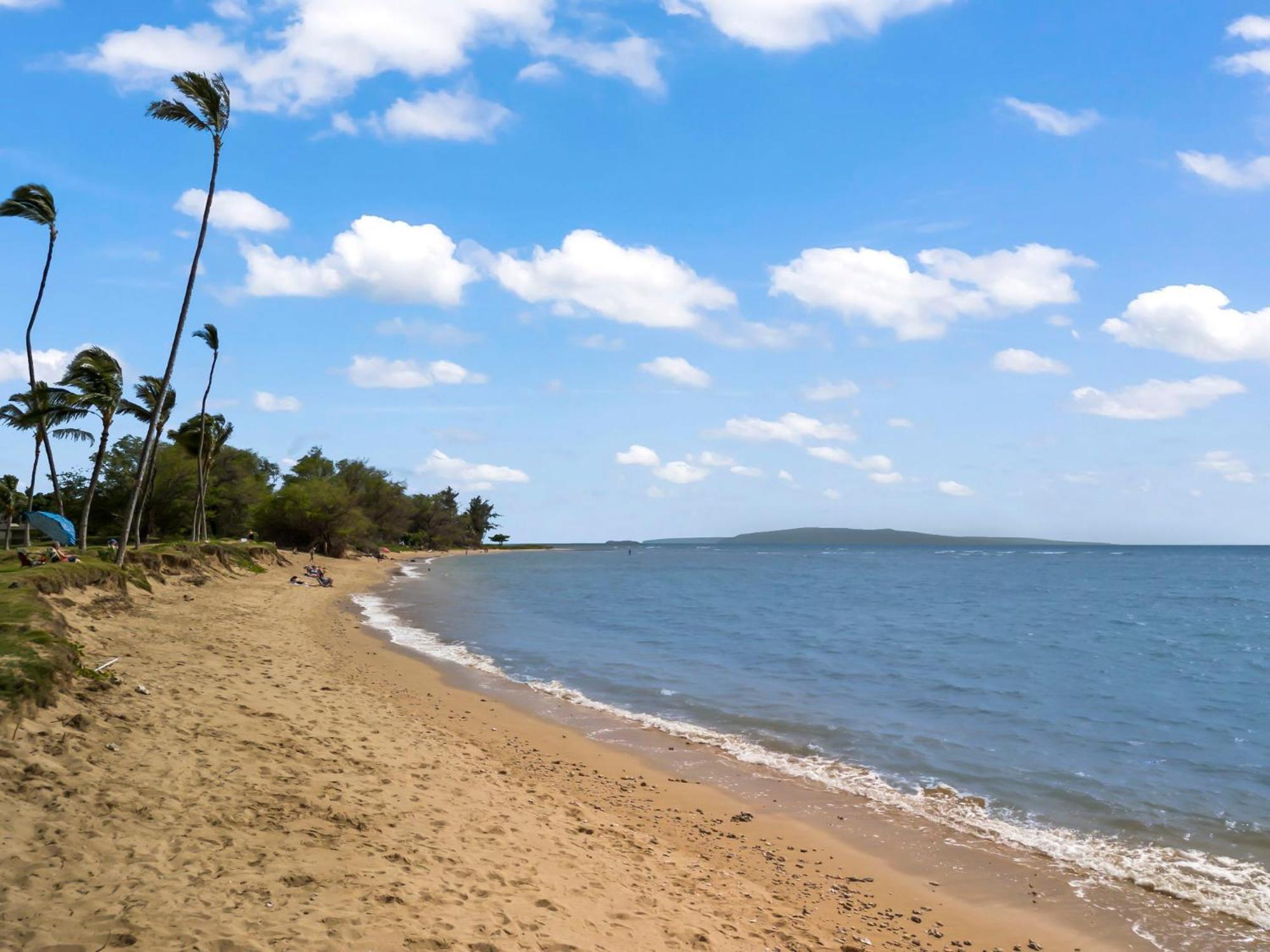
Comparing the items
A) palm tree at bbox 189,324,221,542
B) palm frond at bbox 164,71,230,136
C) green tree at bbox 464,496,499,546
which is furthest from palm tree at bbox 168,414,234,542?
green tree at bbox 464,496,499,546

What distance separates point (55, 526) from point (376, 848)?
98.1 ft

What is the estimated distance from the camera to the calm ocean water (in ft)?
34.1

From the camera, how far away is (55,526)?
29766 millimetres

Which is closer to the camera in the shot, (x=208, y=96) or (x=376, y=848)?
(x=376, y=848)

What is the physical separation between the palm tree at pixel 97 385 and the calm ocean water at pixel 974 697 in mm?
10355

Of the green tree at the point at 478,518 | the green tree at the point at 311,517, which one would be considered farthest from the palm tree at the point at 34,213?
the green tree at the point at 478,518

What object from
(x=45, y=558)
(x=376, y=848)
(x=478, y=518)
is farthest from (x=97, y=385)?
(x=478, y=518)

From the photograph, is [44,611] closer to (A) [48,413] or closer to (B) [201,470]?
(A) [48,413]

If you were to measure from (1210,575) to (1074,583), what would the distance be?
33.0 m

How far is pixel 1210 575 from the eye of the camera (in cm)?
9412

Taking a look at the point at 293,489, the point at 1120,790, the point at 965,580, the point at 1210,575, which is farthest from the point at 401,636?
the point at 1210,575

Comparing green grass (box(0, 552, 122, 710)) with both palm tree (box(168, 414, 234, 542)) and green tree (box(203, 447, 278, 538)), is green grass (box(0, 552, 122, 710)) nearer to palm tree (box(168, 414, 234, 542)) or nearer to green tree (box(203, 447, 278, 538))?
palm tree (box(168, 414, 234, 542))

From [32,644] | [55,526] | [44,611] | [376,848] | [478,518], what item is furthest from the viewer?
[478,518]

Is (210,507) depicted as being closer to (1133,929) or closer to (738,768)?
(738,768)
